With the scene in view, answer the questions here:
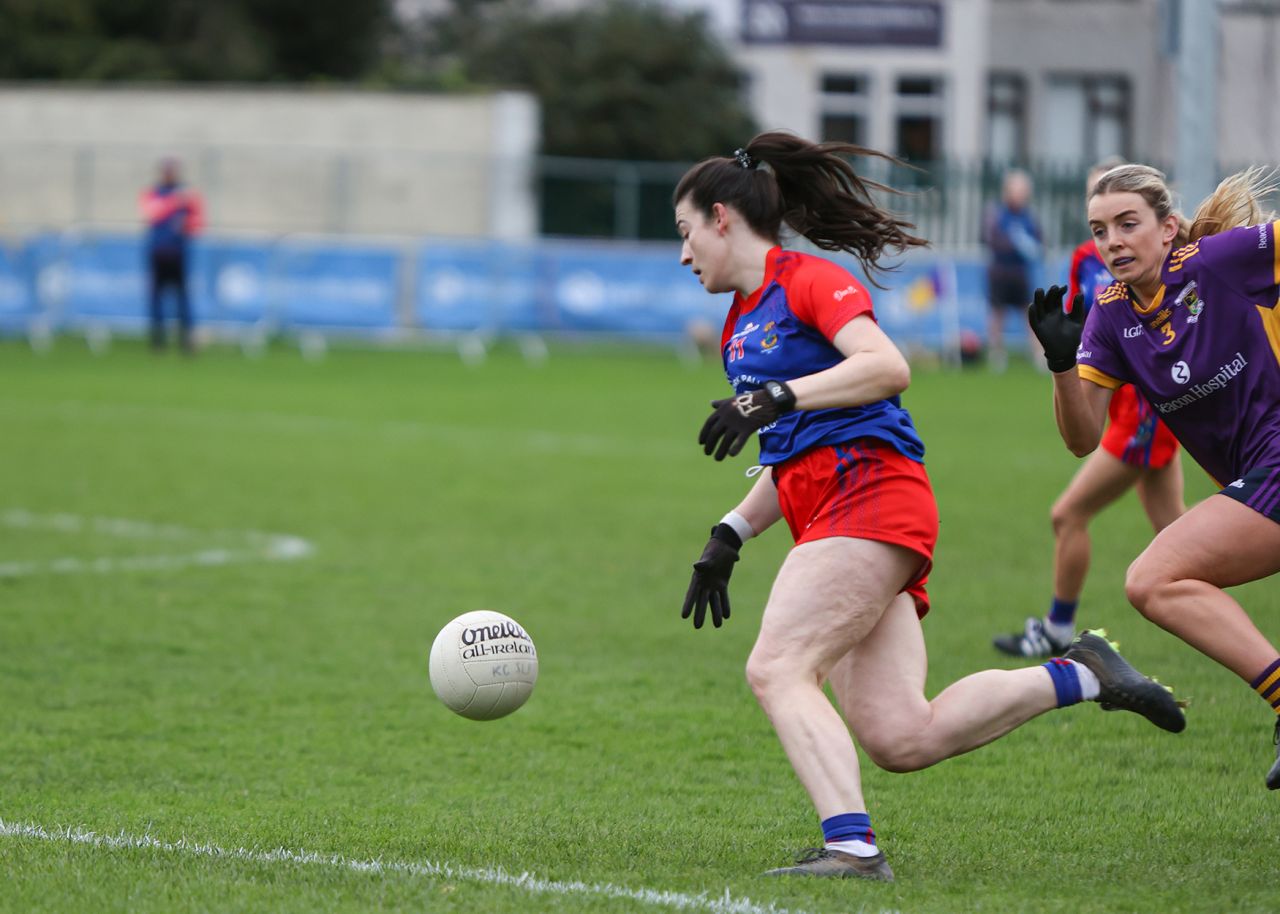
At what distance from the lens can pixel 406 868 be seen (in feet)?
16.1

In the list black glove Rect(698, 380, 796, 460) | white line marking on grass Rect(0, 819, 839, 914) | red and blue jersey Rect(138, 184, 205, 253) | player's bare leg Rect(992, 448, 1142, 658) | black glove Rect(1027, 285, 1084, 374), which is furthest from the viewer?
red and blue jersey Rect(138, 184, 205, 253)

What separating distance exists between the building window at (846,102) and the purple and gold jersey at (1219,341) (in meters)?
32.4

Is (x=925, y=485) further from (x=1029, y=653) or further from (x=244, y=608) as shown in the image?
(x=244, y=608)

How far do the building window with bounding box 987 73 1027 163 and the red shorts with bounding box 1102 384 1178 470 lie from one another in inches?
1289

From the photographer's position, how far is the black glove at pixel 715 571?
5.36m

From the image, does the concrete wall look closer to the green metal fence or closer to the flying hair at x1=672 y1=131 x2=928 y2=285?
the green metal fence

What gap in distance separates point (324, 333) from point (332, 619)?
55.3 ft

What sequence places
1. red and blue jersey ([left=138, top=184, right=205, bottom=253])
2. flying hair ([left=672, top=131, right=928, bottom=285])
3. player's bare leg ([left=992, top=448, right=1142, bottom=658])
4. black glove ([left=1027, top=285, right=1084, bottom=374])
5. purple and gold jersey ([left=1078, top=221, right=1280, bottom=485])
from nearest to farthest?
flying hair ([left=672, top=131, right=928, bottom=285])
purple and gold jersey ([left=1078, top=221, right=1280, bottom=485])
black glove ([left=1027, top=285, right=1084, bottom=374])
player's bare leg ([left=992, top=448, right=1142, bottom=658])
red and blue jersey ([left=138, top=184, right=205, bottom=253])

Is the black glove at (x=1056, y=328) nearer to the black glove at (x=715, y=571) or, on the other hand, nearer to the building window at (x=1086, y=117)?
the black glove at (x=715, y=571)

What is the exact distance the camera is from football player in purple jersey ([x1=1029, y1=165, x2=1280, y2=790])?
16.6 feet

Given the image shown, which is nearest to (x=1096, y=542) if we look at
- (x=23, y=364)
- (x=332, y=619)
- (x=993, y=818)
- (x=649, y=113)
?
(x=332, y=619)

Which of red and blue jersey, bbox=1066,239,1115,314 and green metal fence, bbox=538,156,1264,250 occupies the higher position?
red and blue jersey, bbox=1066,239,1115,314

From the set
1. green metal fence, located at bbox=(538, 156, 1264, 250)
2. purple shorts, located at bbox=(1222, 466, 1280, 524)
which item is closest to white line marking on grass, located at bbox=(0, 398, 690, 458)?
purple shorts, located at bbox=(1222, 466, 1280, 524)

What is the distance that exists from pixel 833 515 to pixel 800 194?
3.23ft
